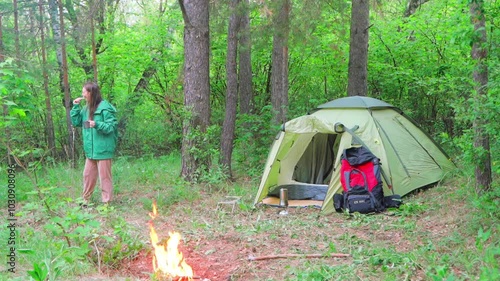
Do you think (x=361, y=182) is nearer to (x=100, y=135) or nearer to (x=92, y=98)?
(x=100, y=135)

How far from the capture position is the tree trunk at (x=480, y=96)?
14.5 feet

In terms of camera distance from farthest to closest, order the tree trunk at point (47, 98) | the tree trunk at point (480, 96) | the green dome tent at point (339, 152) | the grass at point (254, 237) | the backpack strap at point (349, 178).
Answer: the tree trunk at point (47, 98) < the green dome tent at point (339, 152) < the backpack strap at point (349, 178) < the tree trunk at point (480, 96) < the grass at point (254, 237)

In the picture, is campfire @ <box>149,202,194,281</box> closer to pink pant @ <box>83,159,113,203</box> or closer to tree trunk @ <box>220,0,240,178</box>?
pink pant @ <box>83,159,113,203</box>

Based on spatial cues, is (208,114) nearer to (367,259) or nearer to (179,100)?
(367,259)

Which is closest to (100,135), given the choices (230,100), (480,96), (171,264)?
(171,264)

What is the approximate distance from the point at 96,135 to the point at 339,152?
10.5ft

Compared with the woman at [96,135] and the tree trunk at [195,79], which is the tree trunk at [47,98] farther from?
the woman at [96,135]

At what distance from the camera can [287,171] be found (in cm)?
A: 741

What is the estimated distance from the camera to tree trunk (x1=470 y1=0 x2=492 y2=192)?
173 inches

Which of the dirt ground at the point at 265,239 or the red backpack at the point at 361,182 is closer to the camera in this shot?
the dirt ground at the point at 265,239

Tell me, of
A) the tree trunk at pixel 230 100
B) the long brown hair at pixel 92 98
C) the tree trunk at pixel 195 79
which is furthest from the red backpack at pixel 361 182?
the long brown hair at pixel 92 98

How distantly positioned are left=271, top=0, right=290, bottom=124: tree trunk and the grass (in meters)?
2.47

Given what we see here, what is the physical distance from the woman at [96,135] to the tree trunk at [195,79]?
5.09 feet

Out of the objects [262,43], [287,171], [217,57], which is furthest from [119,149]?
[287,171]
